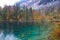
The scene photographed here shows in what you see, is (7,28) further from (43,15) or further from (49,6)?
(49,6)

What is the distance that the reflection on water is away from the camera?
1527mm

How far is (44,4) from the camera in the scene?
61.9 inches

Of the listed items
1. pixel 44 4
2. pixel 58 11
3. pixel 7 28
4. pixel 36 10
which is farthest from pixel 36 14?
pixel 7 28

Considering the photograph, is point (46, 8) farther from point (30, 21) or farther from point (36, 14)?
point (30, 21)

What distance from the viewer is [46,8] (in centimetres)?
157

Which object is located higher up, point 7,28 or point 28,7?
point 28,7

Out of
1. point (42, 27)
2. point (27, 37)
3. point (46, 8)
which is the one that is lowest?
point (27, 37)

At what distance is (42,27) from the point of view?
154 centimetres

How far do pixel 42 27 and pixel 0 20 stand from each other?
50 cm

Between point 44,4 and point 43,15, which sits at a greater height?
point 44,4

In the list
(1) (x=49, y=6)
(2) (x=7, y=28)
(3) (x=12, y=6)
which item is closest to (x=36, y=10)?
(1) (x=49, y=6)

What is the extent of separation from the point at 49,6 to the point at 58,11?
0.12 metres

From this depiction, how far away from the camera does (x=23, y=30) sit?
156cm

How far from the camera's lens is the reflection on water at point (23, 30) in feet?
5.01
